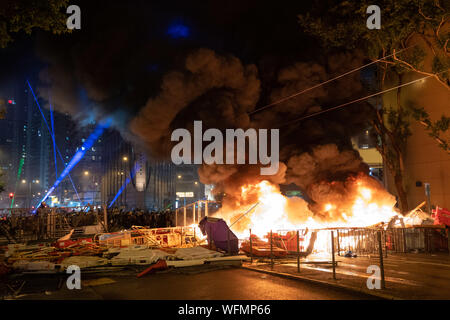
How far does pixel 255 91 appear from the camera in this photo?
760 inches

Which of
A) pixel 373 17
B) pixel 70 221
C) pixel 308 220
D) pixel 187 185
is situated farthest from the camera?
pixel 187 185

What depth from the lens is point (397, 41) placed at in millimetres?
14938

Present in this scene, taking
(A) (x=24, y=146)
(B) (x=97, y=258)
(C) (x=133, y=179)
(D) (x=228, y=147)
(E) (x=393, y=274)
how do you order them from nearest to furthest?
(E) (x=393, y=274), (B) (x=97, y=258), (D) (x=228, y=147), (C) (x=133, y=179), (A) (x=24, y=146)

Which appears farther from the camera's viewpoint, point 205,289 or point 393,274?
point 393,274

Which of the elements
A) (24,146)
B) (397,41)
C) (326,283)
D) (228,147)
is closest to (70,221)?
(228,147)

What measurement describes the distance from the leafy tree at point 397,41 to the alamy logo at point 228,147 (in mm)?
6565

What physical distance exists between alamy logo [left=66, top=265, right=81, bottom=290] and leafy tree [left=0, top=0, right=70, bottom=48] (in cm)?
700

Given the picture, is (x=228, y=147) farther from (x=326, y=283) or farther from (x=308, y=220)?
(x=326, y=283)

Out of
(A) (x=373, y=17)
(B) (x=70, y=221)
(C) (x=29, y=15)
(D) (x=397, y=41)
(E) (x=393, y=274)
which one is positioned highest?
(A) (x=373, y=17)

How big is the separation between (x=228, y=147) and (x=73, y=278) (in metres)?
10.6

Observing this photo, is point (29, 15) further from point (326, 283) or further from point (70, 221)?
point (70, 221)

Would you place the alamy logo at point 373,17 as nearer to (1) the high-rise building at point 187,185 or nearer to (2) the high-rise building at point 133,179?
(2) the high-rise building at point 133,179

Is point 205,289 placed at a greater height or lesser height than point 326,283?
lesser
